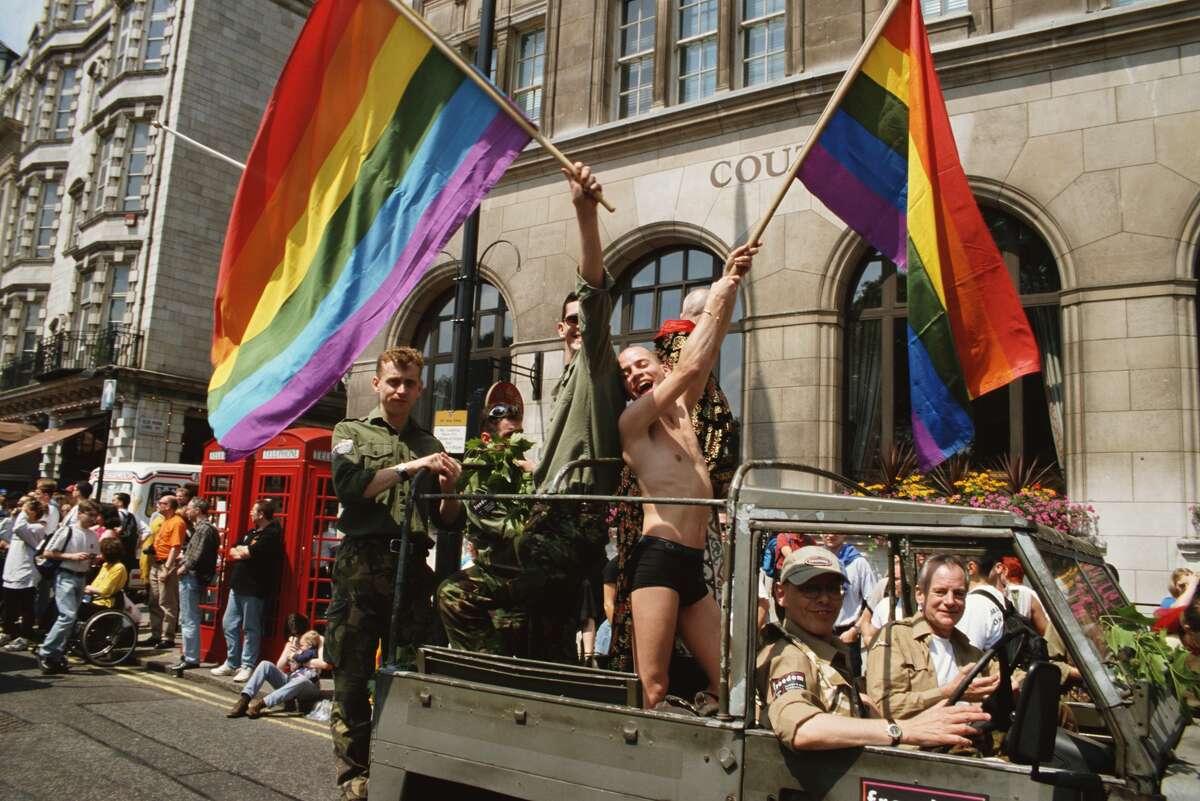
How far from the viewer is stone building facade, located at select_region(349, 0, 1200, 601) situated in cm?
975

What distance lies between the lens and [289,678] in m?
8.40

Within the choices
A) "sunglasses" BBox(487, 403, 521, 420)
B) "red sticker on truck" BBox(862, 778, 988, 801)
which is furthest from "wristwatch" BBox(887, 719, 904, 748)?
"sunglasses" BBox(487, 403, 521, 420)

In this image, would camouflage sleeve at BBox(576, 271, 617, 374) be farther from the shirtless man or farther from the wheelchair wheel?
the wheelchair wheel

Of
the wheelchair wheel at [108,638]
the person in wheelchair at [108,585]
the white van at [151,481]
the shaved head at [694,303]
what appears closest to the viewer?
the shaved head at [694,303]

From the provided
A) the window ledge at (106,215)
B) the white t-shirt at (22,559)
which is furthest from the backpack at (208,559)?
the window ledge at (106,215)

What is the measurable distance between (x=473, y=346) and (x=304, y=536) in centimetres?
648

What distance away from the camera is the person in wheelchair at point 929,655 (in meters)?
3.03

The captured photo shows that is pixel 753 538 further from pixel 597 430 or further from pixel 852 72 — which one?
pixel 852 72

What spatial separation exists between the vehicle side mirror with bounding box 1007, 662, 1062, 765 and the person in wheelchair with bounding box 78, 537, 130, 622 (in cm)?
1088

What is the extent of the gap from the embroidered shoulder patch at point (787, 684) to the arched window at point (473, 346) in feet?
38.5

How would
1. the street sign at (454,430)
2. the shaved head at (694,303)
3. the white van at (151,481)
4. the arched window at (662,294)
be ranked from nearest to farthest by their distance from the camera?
1. the shaved head at (694,303)
2. the street sign at (454,430)
3. the arched window at (662,294)
4. the white van at (151,481)

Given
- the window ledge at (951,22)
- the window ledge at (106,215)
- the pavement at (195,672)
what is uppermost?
the window ledge at (106,215)

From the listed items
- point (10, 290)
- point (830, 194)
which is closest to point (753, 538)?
point (830, 194)

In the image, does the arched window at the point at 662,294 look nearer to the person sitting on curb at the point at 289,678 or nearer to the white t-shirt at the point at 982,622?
the person sitting on curb at the point at 289,678
